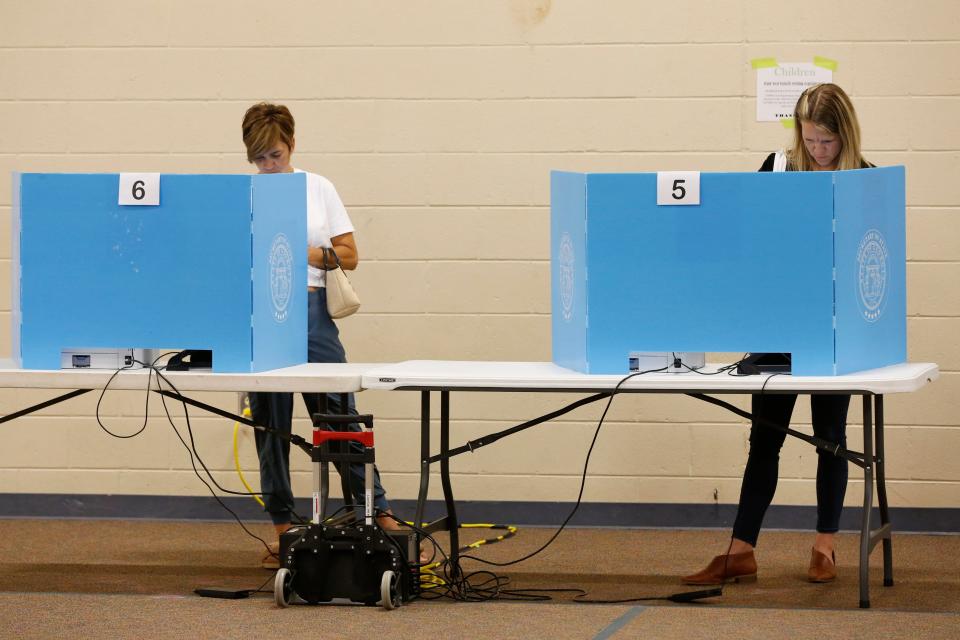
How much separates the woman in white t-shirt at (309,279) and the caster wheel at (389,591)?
1.66 feet

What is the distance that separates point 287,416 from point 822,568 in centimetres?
156

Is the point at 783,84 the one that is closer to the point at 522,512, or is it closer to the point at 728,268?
the point at 728,268

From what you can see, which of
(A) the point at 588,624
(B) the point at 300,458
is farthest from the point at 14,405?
(A) the point at 588,624

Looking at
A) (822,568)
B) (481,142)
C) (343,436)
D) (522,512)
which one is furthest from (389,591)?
(481,142)

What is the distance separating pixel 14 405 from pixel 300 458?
3.42 feet

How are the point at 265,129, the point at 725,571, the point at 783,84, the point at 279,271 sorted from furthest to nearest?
the point at 783,84
the point at 265,129
the point at 725,571
the point at 279,271

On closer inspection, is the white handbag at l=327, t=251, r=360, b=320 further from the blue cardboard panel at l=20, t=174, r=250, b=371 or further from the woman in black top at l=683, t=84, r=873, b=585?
the woman in black top at l=683, t=84, r=873, b=585

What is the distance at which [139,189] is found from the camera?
309cm

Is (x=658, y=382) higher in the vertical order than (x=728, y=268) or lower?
lower

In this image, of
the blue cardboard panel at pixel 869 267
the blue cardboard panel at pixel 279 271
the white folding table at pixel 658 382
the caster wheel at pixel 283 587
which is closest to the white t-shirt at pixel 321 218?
the blue cardboard panel at pixel 279 271

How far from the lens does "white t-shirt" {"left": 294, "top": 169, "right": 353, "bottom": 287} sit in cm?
370

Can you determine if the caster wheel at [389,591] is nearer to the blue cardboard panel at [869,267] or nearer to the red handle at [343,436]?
the red handle at [343,436]

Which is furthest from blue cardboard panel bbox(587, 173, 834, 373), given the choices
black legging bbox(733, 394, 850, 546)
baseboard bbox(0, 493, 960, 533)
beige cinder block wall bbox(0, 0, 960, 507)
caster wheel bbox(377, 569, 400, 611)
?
baseboard bbox(0, 493, 960, 533)

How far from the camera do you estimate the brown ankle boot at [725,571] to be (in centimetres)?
349
